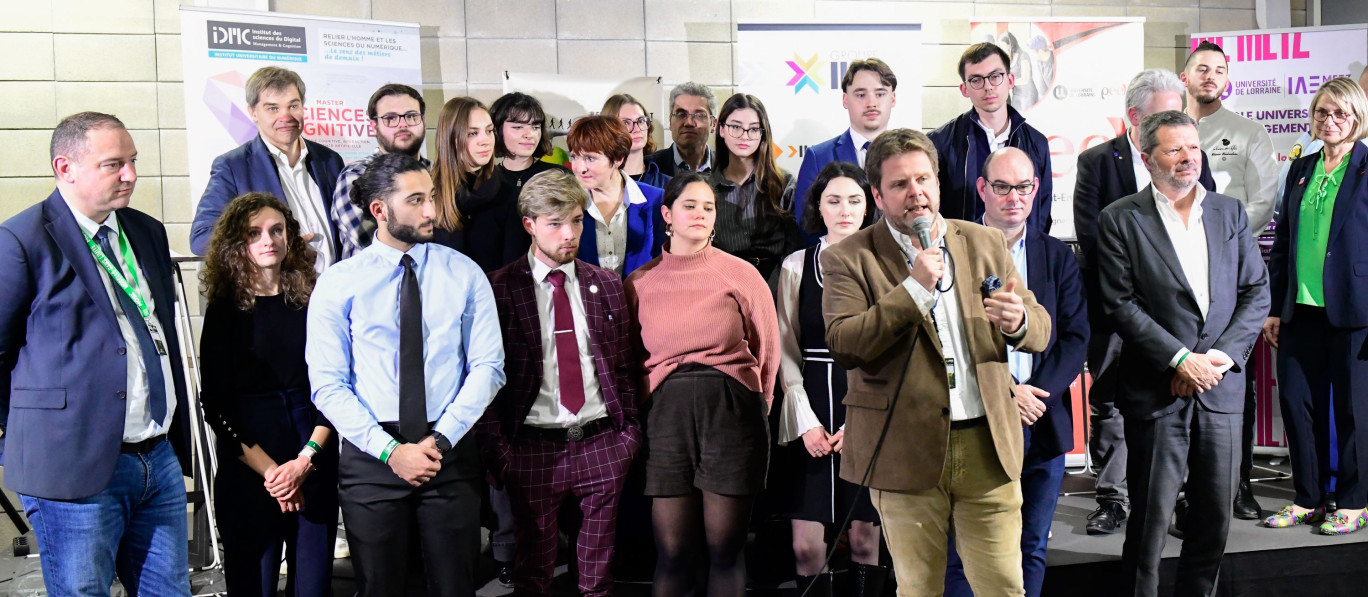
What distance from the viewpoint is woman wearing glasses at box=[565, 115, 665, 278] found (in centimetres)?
349

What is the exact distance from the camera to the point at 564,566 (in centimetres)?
374

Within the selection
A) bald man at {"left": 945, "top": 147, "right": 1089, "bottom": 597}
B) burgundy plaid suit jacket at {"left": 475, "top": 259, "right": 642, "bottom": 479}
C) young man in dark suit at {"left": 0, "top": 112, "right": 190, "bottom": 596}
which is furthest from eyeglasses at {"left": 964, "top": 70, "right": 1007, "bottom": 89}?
young man in dark suit at {"left": 0, "top": 112, "right": 190, "bottom": 596}

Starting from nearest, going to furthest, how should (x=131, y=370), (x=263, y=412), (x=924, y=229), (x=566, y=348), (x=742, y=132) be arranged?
1. (x=924, y=229)
2. (x=131, y=370)
3. (x=263, y=412)
4. (x=566, y=348)
5. (x=742, y=132)

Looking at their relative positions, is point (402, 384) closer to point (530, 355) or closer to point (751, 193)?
point (530, 355)

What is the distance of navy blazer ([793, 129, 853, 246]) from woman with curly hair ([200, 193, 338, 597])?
5.51 ft

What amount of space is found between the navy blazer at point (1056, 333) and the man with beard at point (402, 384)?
1.51 m

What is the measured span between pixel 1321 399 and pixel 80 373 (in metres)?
4.28

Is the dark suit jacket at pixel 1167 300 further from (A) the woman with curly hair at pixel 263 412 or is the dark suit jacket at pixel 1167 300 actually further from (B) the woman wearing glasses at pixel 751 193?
(A) the woman with curly hair at pixel 263 412

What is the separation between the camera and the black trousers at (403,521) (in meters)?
2.64

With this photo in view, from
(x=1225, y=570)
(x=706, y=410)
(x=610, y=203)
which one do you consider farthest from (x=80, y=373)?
(x=1225, y=570)

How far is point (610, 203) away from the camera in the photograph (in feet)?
11.6

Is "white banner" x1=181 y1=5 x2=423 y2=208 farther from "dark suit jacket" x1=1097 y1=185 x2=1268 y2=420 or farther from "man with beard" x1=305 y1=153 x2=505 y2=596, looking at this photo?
"dark suit jacket" x1=1097 y1=185 x2=1268 y2=420

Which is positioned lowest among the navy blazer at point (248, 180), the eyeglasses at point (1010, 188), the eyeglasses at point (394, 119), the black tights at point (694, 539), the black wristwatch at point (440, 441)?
the black tights at point (694, 539)

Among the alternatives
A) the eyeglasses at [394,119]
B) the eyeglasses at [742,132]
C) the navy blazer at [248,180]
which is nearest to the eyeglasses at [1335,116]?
the eyeglasses at [742,132]
